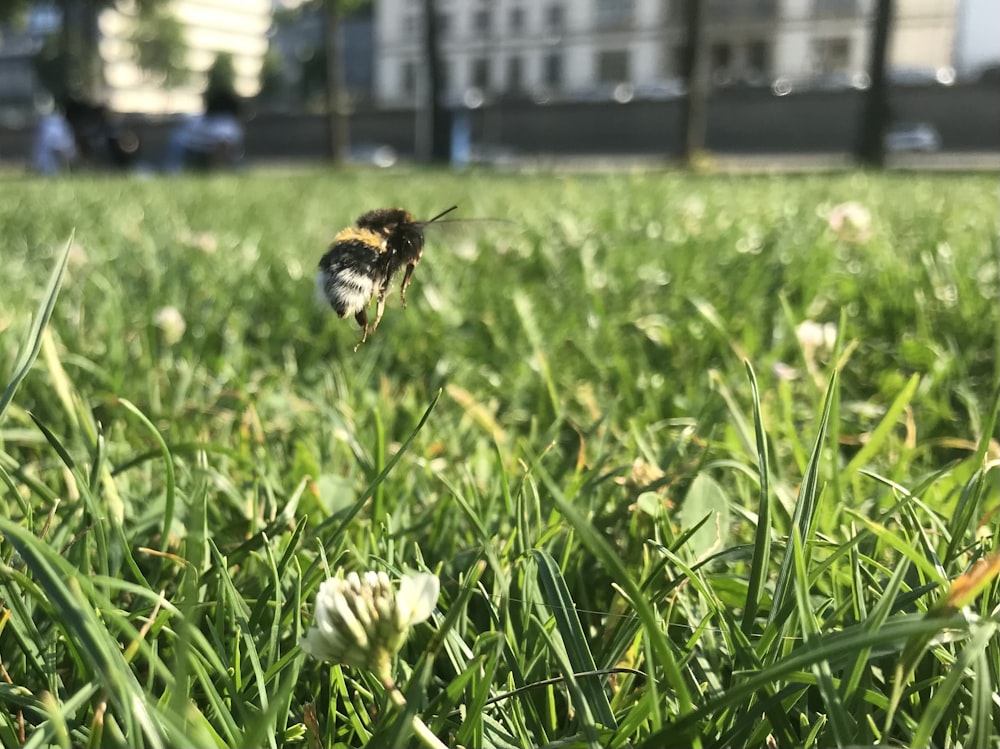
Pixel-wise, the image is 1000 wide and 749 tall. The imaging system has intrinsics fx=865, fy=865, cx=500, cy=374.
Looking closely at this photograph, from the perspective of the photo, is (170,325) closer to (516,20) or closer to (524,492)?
(524,492)

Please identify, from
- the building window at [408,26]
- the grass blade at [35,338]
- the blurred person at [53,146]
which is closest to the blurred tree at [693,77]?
the blurred person at [53,146]

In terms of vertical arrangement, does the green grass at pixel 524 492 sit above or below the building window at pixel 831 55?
below

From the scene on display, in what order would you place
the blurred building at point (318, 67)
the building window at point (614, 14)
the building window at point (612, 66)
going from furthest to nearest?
the blurred building at point (318, 67)
the building window at point (612, 66)
the building window at point (614, 14)

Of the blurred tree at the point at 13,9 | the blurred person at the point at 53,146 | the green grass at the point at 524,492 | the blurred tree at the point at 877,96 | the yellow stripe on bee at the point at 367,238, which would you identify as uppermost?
the blurred tree at the point at 13,9

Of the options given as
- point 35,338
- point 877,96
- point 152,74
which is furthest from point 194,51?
point 35,338

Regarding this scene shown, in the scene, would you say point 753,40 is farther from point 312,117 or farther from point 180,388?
point 180,388

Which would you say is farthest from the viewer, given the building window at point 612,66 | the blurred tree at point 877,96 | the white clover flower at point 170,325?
the building window at point 612,66

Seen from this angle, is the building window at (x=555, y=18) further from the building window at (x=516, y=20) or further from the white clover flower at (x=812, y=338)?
the white clover flower at (x=812, y=338)

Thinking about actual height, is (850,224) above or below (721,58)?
below
